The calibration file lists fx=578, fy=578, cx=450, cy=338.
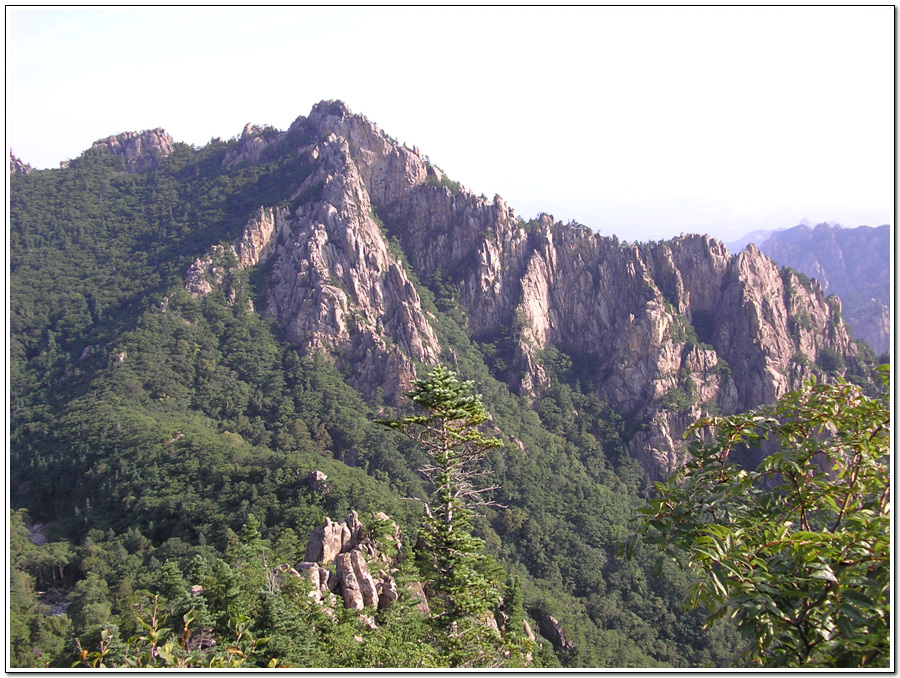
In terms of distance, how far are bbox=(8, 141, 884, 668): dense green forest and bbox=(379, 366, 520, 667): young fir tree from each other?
1.16 metres

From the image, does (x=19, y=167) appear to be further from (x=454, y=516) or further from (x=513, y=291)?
(x=454, y=516)

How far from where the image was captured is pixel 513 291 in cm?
9344

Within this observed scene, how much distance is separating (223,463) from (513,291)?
190 ft

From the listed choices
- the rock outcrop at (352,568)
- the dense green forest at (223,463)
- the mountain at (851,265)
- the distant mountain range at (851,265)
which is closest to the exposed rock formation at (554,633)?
the dense green forest at (223,463)

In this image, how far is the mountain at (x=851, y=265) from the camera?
382 ft

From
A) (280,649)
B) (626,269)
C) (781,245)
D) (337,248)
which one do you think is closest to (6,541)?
(280,649)

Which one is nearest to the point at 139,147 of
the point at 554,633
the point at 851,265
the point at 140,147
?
the point at 140,147

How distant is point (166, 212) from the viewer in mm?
91938

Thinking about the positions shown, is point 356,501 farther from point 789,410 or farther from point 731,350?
point 731,350

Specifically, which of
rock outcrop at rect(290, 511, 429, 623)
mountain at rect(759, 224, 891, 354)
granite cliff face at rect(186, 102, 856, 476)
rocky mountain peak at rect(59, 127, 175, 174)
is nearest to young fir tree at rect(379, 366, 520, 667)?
rock outcrop at rect(290, 511, 429, 623)

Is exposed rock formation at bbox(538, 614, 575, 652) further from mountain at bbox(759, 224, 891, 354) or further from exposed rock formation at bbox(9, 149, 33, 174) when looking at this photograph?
exposed rock formation at bbox(9, 149, 33, 174)

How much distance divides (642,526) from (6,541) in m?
8.52

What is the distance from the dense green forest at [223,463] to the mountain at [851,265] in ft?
227

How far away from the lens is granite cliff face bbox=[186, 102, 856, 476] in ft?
259
